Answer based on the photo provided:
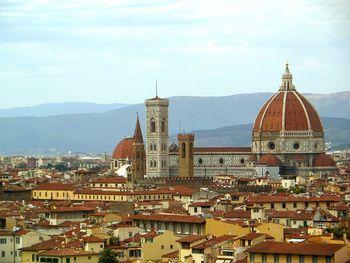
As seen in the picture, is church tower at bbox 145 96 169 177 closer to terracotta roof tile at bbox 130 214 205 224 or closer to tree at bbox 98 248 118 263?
terracotta roof tile at bbox 130 214 205 224

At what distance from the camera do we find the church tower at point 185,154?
123438 mm

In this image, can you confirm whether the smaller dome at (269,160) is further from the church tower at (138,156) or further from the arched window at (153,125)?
the church tower at (138,156)

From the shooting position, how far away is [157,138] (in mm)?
126062

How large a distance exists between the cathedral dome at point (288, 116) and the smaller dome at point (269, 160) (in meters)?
4.89

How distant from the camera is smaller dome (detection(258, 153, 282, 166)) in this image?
12338 cm

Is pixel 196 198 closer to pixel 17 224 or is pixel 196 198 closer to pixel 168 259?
pixel 17 224

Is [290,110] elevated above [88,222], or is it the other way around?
[290,110]

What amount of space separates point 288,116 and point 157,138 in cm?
1280

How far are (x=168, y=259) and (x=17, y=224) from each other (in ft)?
43.9

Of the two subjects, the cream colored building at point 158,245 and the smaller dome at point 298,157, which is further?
the smaller dome at point 298,157

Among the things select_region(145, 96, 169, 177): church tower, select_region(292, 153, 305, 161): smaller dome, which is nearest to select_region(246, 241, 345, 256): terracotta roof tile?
select_region(145, 96, 169, 177): church tower

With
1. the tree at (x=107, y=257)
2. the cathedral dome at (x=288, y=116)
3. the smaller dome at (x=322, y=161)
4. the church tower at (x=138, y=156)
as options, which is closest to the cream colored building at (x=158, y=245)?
the tree at (x=107, y=257)

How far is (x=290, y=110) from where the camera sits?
131 meters

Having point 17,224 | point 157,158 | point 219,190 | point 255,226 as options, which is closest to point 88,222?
point 17,224
